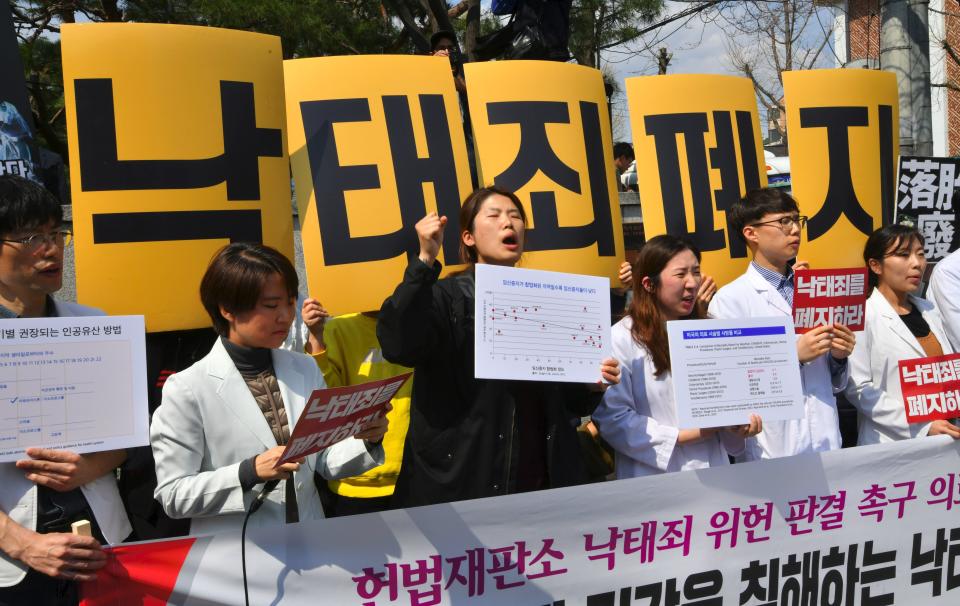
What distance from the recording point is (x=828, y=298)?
10.7ft

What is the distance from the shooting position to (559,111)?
392 cm

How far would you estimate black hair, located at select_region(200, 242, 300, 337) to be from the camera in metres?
2.44

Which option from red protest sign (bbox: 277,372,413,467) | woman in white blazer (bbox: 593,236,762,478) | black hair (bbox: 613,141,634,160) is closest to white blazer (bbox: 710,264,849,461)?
woman in white blazer (bbox: 593,236,762,478)

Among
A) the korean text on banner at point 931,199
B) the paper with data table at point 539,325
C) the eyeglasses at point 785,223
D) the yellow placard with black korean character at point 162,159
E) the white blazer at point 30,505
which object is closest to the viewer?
the white blazer at point 30,505

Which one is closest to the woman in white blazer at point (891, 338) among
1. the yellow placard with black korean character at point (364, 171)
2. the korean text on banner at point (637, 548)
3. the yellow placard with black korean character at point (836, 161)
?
the korean text on banner at point (637, 548)

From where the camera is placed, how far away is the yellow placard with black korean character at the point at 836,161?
4.50m

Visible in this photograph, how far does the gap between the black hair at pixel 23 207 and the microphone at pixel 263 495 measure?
35.7 inches

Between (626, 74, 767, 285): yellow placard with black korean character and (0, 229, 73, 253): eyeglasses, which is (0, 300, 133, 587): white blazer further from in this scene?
(626, 74, 767, 285): yellow placard with black korean character

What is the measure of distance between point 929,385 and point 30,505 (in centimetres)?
293

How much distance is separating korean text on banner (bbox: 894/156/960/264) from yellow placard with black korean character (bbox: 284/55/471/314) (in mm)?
2448

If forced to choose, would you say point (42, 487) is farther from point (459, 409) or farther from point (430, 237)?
point (430, 237)

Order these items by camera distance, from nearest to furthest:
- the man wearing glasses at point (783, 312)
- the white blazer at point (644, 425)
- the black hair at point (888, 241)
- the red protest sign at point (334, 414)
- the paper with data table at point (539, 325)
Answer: the red protest sign at point (334, 414), the paper with data table at point (539, 325), the white blazer at point (644, 425), the man wearing glasses at point (783, 312), the black hair at point (888, 241)

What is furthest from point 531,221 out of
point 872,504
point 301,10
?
point 301,10

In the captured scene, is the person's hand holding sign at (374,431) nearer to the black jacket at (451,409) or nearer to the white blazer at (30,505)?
the black jacket at (451,409)
